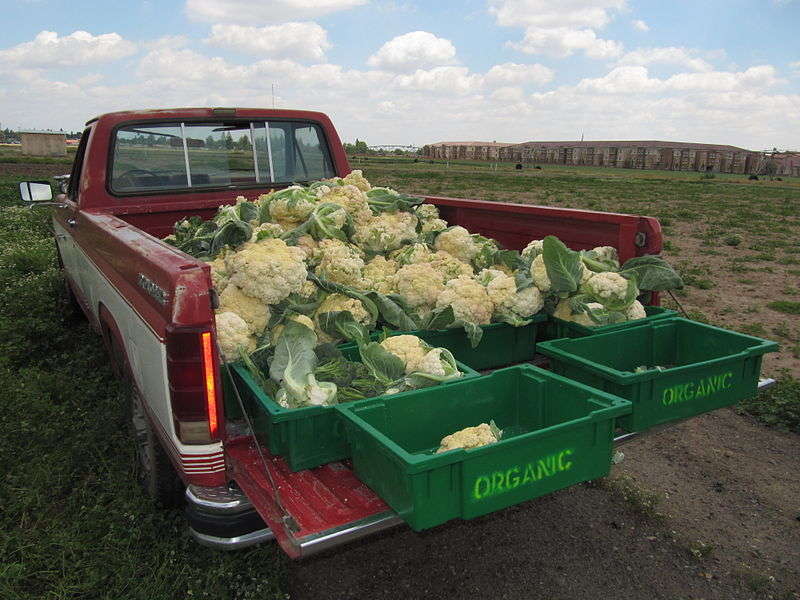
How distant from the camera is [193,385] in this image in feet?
6.98

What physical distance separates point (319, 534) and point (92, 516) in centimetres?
190

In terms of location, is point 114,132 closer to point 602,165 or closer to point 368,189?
point 368,189

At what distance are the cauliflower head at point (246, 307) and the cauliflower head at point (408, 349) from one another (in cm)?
58


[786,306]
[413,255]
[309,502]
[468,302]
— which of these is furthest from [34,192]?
[786,306]

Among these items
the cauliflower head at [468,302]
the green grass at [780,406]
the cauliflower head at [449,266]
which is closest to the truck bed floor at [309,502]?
the cauliflower head at [468,302]

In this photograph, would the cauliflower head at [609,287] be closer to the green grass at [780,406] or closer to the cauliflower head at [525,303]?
the cauliflower head at [525,303]

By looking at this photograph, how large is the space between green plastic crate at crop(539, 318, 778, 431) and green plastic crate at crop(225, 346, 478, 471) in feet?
2.26

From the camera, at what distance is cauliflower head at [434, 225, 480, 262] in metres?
3.93

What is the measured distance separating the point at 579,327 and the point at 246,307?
5.24ft

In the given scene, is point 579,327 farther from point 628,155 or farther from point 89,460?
point 628,155

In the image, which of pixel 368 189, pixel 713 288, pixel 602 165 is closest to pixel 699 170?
pixel 602 165

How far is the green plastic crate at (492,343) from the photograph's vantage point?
3.02m

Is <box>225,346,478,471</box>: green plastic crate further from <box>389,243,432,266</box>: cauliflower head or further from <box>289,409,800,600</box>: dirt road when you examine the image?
<box>389,243,432,266</box>: cauliflower head

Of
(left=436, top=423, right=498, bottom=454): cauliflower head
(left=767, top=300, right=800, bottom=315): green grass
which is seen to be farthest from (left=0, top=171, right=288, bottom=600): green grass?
(left=767, top=300, right=800, bottom=315): green grass
